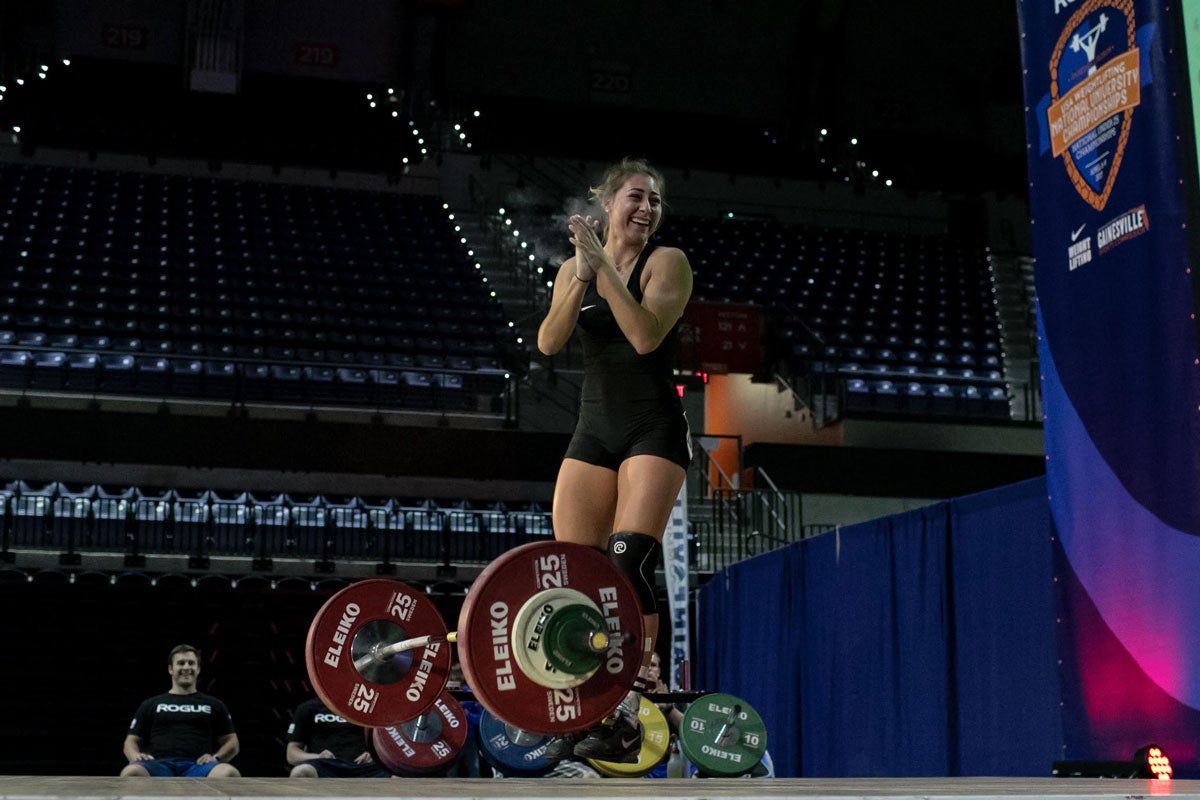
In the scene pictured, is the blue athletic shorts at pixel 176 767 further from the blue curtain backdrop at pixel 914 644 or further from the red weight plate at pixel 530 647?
the red weight plate at pixel 530 647

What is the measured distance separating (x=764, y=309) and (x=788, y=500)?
3332 millimetres

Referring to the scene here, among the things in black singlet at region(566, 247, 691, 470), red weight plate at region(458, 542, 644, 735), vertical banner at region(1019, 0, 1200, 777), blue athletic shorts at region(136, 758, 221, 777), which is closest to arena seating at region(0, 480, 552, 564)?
blue athletic shorts at region(136, 758, 221, 777)

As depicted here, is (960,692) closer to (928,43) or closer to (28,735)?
(28,735)

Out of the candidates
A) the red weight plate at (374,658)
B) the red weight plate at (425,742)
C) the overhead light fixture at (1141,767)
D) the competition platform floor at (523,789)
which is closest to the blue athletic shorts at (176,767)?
the red weight plate at (425,742)

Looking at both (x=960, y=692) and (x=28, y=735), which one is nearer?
(x=960, y=692)

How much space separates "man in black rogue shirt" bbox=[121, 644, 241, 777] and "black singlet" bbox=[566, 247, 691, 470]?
4901 mm

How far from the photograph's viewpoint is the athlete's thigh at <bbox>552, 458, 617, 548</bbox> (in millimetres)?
3037

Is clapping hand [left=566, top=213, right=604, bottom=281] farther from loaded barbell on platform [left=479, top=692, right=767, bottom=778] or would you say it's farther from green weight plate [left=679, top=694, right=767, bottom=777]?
green weight plate [left=679, top=694, right=767, bottom=777]

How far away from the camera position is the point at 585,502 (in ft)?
9.96

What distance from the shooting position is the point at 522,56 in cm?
1856

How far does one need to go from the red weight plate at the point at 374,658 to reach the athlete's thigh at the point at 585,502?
2.71ft

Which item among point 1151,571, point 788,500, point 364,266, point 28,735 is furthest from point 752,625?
point 364,266

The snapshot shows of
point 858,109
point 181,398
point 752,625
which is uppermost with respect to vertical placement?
point 858,109

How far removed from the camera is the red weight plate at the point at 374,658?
12.1 feet
